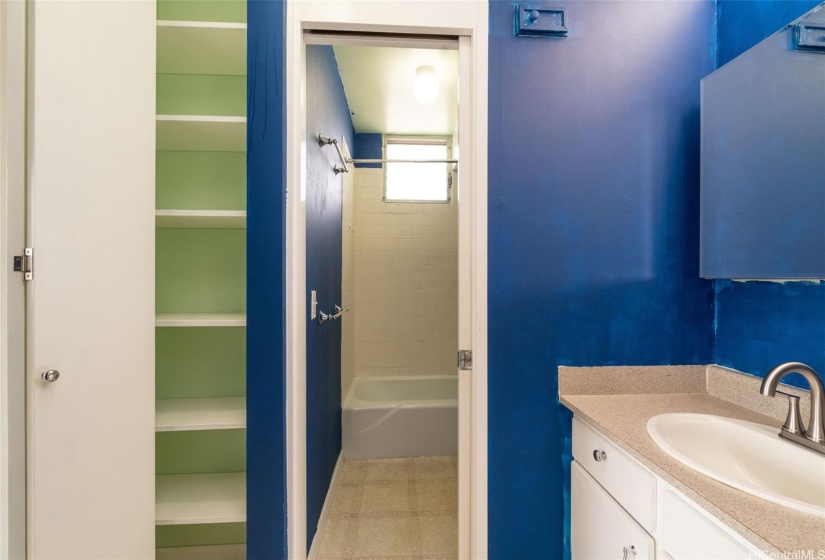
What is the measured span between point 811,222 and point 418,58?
6.60 feet

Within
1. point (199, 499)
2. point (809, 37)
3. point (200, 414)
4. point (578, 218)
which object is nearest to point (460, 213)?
point (578, 218)

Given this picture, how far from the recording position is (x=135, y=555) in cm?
116

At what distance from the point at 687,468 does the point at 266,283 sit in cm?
127

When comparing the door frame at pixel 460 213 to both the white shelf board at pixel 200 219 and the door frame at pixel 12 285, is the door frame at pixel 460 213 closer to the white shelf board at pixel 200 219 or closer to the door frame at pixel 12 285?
the white shelf board at pixel 200 219

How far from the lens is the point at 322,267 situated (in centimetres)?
193

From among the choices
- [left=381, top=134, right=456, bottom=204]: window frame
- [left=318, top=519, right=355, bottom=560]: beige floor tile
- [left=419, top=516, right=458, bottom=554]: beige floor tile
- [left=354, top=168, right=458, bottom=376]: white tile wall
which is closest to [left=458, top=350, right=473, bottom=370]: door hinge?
[left=419, top=516, right=458, bottom=554]: beige floor tile

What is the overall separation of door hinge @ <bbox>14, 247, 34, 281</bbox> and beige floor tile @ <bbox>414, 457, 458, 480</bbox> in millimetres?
2161

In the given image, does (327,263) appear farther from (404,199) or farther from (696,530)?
(696,530)

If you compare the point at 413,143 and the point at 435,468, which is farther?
the point at 413,143

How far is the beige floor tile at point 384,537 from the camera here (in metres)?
1.74

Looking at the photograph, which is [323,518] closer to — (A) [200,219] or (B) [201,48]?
(A) [200,219]

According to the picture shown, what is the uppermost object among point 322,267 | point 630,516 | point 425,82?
point 425,82

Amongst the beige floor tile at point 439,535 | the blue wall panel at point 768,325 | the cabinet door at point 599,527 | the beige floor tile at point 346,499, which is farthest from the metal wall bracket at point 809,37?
the beige floor tile at point 346,499

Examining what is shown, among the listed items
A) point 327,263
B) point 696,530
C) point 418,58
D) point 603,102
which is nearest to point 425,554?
point 696,530
